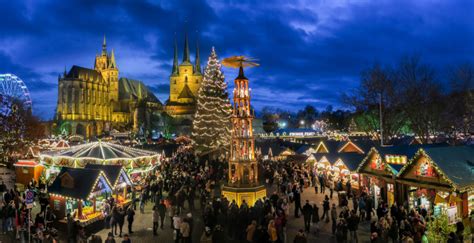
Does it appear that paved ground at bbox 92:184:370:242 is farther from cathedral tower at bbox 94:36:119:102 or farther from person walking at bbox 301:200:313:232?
cathedral tower at bbox 94:36:119:102

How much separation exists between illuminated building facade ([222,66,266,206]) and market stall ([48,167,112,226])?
18.8 ft

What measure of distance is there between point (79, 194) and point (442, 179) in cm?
1419

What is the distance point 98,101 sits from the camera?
104 meters

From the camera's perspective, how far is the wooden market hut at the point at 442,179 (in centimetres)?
1231

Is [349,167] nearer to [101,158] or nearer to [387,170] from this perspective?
[387,170]

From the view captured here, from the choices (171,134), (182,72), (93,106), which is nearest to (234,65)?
(171,134)

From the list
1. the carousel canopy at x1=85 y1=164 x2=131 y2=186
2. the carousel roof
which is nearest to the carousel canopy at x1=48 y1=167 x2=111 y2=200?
the carousel canopy at x1=85 y1=164 x2=131 y2=186

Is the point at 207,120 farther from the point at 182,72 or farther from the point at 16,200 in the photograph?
the point at 182,72

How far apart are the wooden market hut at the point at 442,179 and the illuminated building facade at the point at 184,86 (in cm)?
8118

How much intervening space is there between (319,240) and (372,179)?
21.7 ft

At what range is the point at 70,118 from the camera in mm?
93312

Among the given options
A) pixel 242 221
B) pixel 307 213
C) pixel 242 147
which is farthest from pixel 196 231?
pixel 242 147

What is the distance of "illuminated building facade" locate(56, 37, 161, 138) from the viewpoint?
308ft

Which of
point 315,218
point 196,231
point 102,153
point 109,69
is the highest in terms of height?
point 109,69
